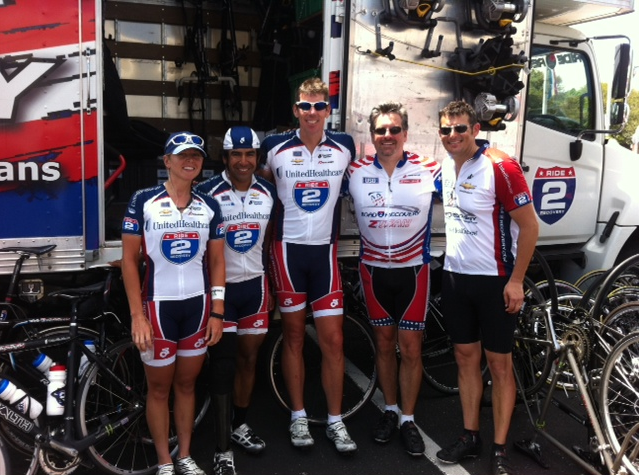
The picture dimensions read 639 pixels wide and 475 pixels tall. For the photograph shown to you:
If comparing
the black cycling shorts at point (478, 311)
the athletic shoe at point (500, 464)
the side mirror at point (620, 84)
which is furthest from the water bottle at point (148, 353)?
the side mirror at point (620, 84)

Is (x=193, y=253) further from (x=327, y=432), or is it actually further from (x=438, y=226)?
(x=438, y=226)

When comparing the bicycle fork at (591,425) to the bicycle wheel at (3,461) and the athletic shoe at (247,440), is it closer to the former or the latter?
the athletic shoe at (247,440)

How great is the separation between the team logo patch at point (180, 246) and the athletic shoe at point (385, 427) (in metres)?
1.52

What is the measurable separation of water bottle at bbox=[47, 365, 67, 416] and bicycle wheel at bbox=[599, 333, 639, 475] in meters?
2.66

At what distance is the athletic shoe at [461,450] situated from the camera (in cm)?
325

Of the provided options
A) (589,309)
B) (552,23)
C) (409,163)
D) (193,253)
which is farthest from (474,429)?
(552,23)

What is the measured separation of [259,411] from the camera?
12.8 feet

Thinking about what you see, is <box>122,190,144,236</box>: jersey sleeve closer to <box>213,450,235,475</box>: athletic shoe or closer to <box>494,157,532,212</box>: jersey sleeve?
<box>213,450,235,475</box>: athletic shoe

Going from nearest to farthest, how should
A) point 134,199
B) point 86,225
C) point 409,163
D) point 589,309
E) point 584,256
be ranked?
1. point 134,199
2. point 86,225
3. point 409,163
4. point 589,309
5. point 584,256

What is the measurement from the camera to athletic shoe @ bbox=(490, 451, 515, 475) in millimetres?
3068

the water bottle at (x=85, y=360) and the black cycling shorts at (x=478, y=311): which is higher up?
the black cycling shorts at (x=478, y=311)

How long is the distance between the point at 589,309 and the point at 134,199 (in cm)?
276

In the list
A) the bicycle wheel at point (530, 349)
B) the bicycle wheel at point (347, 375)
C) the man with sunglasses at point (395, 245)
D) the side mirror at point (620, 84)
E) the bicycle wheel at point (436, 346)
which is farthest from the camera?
the side mirror at point (620, 84)

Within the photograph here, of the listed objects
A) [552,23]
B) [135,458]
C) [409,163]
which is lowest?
[135,458]
